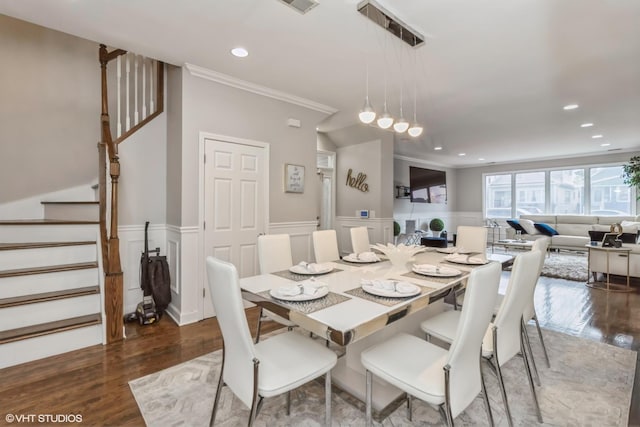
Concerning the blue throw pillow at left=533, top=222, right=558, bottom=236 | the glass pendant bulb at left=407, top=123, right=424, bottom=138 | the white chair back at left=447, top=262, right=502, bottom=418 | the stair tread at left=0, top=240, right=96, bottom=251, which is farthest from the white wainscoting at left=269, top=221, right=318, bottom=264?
the blue throw pillow at left=533, top=222, right=558, bottom=236

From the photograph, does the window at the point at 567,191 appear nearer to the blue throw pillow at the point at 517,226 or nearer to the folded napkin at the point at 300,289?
the blue throw pillow at the point at 517,226

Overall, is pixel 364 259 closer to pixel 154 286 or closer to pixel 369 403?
pixel 369 403

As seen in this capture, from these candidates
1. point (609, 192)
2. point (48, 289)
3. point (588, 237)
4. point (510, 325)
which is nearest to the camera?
point (510, 325)

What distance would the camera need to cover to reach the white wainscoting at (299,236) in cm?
402

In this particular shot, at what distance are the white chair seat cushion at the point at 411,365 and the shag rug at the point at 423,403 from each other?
18.0 inches

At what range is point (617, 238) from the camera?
474 centimetres

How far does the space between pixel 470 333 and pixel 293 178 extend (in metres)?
3.11

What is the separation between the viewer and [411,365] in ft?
4.90

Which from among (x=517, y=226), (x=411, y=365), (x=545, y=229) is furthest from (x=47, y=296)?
(x=545, y=229)

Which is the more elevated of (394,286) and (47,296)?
(394,286)

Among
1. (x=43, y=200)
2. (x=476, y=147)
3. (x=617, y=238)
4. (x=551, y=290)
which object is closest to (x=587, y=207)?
(x=476, y=147)

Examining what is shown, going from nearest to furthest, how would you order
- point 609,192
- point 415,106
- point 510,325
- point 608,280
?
point 510,325 → point 415,106 → point 608,280 → point 609,192

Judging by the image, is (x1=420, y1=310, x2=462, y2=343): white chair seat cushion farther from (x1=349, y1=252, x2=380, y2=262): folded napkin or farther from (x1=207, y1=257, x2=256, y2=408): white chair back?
(x1=207, y1=257, x2=256, y2=408): white chair back

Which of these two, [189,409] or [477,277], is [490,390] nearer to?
[477,277]
